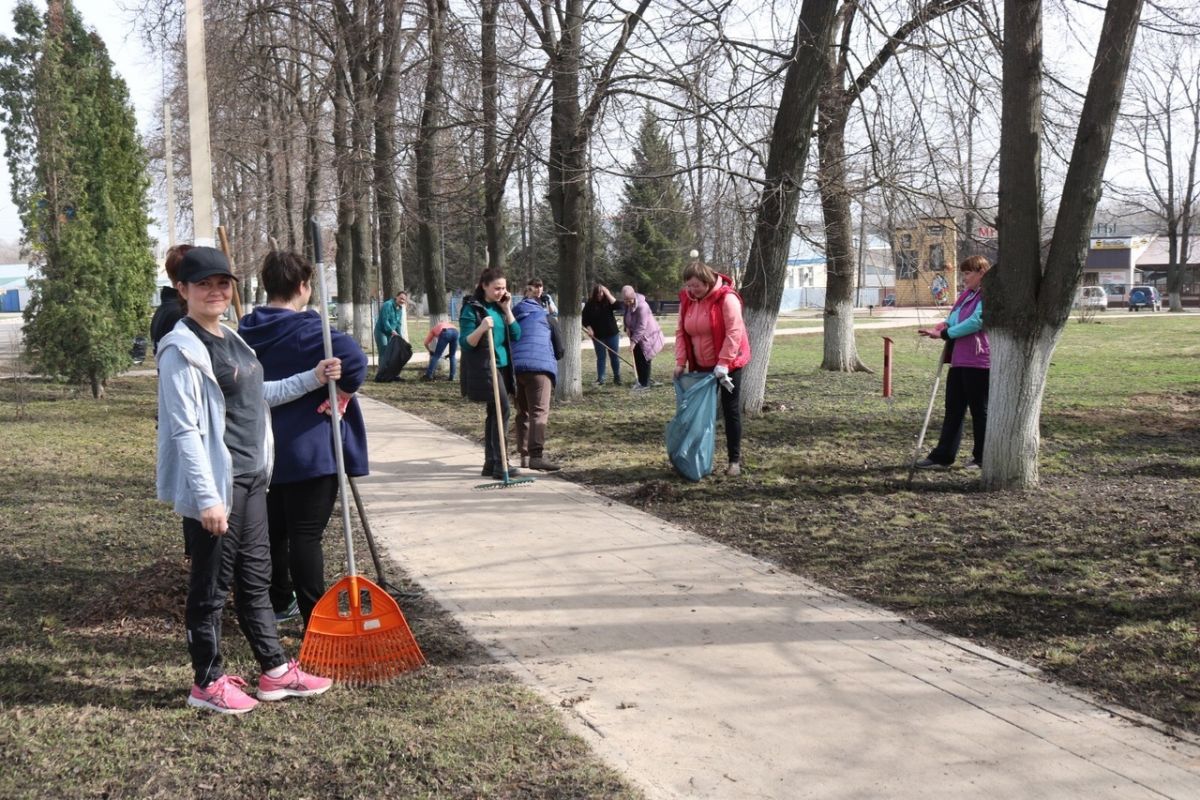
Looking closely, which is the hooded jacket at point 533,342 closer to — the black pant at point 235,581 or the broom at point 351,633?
the broom at point 351,633

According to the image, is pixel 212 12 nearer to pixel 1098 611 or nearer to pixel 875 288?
pixel 1098 611

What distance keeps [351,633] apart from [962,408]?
18.7ft

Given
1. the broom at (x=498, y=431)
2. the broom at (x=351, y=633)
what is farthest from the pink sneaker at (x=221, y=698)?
the broom at (x=498, y=431)

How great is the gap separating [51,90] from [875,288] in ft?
212

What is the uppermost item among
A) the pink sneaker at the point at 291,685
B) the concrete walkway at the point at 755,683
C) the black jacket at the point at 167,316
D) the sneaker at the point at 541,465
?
the black jacket at the point at 167,316

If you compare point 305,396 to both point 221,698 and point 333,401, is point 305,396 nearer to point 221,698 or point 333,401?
point 333,401

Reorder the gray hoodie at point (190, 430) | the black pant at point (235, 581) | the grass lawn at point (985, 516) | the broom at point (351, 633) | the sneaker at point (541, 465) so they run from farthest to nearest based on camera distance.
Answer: the sneaker at point (541, 465) → the grass lawn at point (985, 516) → the broom at point (351, 633) → the black pant at point (235, 581) → the gray hoodie at point (190, 430)

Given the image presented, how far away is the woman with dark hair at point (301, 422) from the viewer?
4484 millimetres

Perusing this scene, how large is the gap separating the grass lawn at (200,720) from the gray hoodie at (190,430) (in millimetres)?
817

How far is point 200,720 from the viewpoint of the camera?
3.90 m

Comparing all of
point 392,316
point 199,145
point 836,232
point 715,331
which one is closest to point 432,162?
point 392,316

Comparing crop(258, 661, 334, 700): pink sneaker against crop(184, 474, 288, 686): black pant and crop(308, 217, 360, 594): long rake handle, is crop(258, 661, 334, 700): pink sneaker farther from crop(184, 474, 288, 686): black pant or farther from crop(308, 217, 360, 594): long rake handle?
crop(308, 217, 360, 594): long rake handle

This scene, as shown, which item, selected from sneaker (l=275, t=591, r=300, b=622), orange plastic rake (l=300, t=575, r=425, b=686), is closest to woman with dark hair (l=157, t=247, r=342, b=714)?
orange plastic rake (l=300, t=575, r=425, b=686)

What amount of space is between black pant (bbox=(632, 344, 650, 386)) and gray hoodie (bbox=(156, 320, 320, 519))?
1260cm
